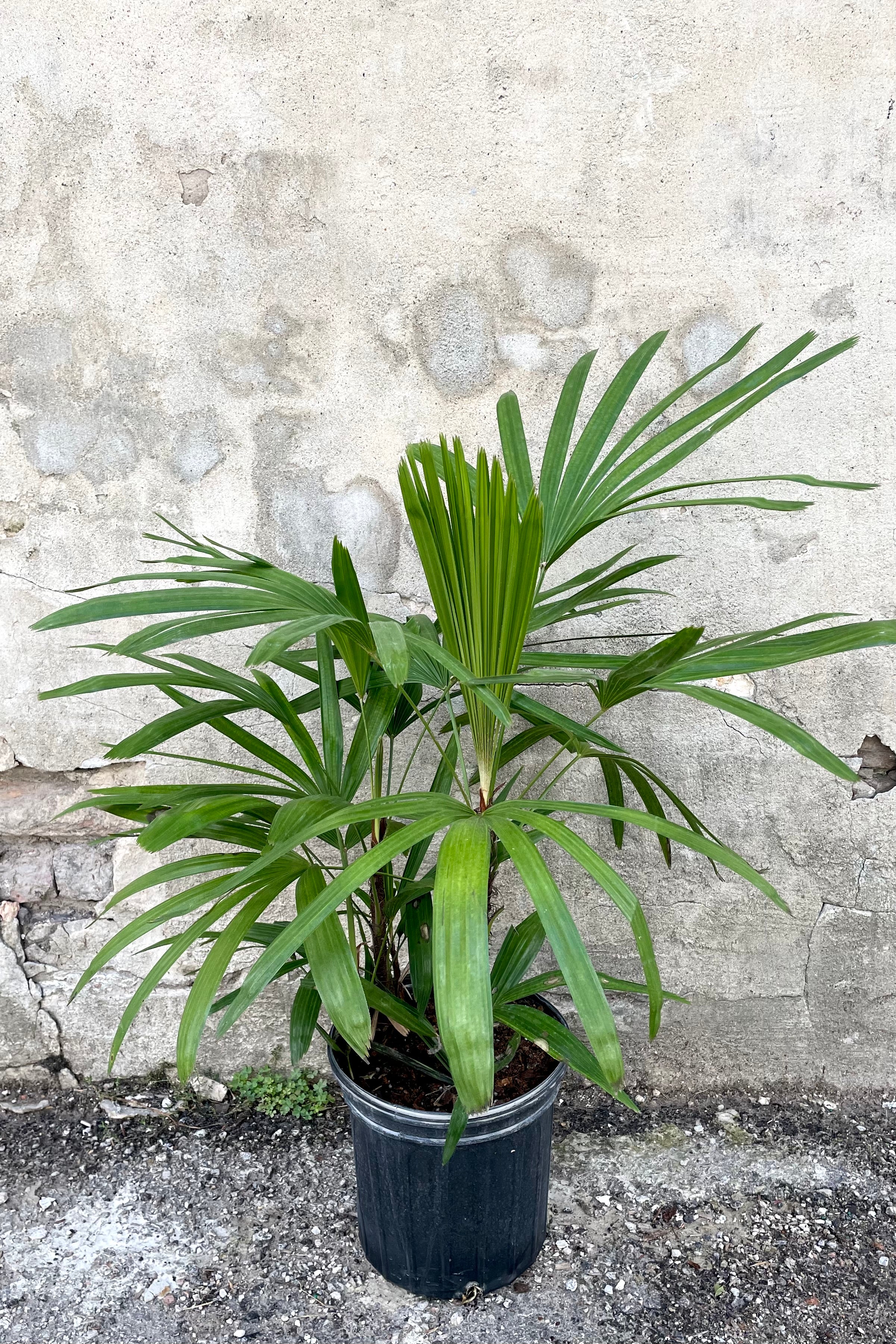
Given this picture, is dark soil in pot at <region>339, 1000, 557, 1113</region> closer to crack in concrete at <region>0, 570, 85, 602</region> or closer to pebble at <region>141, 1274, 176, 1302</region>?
pebble at <region>141, 1274, 176, 1302</region>

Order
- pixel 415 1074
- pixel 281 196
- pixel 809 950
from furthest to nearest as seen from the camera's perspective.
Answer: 1. pixel 809 950
2. pixel 281 196
3. pixel 415 1074

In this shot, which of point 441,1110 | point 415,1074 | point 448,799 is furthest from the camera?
point 415,1074

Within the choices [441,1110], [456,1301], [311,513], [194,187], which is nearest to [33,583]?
[311,513]

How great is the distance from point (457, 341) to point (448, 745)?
697mm

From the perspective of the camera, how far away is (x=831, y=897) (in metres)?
1.82

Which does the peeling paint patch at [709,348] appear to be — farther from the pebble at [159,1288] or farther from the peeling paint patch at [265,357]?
the pebble at [159,1288]

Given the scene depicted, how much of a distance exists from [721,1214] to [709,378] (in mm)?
1430

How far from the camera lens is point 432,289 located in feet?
5.37

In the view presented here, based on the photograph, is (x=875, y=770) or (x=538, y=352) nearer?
(x=538, y=352)

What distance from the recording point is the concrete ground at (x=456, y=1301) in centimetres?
144

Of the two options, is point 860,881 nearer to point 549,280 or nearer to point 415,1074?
point 415,1074

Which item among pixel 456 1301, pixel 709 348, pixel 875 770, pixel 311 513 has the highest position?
pixel 709 348

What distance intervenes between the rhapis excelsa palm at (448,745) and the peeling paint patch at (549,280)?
1.08ft

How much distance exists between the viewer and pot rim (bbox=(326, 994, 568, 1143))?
1.33 metres
